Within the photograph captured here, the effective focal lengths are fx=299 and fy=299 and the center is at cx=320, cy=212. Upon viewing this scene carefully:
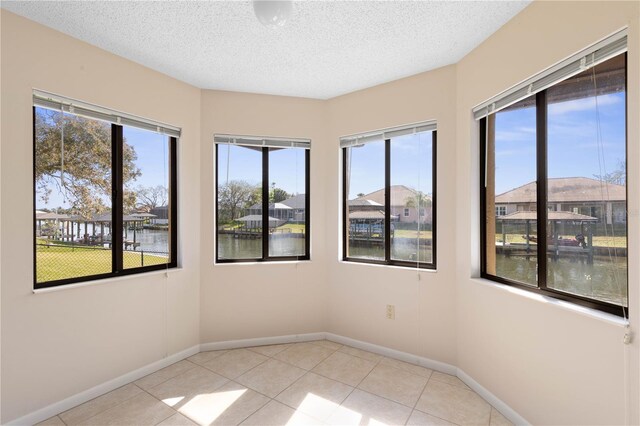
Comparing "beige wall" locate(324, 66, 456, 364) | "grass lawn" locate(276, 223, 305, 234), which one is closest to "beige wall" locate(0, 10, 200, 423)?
"grass lawn" locate(276, 223, 305, 234)

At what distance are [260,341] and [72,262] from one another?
184cm

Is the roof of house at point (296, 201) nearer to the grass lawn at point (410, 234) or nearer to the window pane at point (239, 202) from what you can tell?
the window pane at point (239, 202)

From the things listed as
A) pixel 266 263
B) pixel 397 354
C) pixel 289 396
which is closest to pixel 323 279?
pixel 266 263

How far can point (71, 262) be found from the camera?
229 cm

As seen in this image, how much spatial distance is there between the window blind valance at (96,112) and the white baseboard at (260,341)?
2.15 meters

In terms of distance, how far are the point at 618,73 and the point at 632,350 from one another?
134cm

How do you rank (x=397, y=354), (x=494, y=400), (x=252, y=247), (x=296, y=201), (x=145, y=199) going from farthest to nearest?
1. (x=296, y=201)
2. (x=252, y=247)
3. (x=397, y=354)
4. (x=145, y=199)
5. (x=494, y=400)

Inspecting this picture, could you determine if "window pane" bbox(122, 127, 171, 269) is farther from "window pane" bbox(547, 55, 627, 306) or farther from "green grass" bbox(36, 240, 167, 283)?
"window pane" bbox(547, 55, 627, 306)

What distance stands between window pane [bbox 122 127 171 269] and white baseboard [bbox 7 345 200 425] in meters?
0.89

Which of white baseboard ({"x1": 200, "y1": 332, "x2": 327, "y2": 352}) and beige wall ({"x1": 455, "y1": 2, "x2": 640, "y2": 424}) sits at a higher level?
beige wall ({"x1": 455, "y1": 2, "x2": 640, "y2": 424})

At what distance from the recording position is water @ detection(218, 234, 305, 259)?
3.24 metres

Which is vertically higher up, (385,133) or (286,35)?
(286,35)

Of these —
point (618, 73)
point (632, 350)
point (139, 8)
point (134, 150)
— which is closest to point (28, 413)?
point (134, 150)

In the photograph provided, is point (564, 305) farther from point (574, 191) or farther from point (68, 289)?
point (68, 289)
